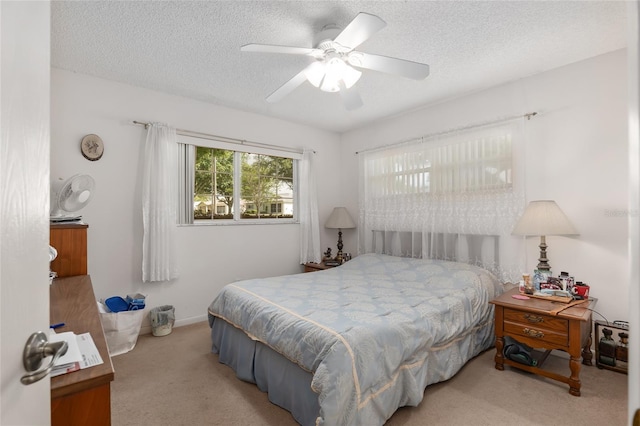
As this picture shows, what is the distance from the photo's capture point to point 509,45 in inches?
92.7

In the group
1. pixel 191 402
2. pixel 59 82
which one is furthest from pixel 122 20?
pixel 191 402

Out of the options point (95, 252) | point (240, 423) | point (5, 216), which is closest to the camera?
point (5, 216)

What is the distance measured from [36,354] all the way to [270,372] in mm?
1614

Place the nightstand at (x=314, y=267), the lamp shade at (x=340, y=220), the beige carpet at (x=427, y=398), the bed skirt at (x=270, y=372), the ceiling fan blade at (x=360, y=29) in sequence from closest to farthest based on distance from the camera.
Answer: the ceiling fan blade at (x=360, y=29)
the bed skirt at (x=270, y=372)
the beige carpet at (x=427, y=398)
the nightstand at (x=314, y=267)
the lamp shade at (x=340, y=220)

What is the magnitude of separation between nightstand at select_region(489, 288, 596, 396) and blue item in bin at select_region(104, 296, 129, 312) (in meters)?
3.22

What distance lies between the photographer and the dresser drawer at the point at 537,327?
211cm

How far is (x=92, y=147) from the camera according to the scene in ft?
9.50

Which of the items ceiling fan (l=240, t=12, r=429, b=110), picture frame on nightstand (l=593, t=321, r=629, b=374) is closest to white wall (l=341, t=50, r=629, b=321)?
picture frame on nightstand (l=593, t=321, r=629, b=374)

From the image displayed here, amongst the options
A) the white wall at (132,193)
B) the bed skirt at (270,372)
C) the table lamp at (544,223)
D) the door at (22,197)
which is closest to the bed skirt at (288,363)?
the bed skirt at (270,372)

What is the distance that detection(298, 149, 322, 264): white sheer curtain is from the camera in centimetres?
432

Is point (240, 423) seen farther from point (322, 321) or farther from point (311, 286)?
point (311, 286)

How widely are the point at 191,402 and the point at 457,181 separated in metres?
3.08

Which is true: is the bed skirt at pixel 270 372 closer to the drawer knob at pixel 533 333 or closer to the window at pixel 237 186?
the window at pixel 237 186

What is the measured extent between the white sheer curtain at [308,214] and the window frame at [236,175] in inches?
4.1
